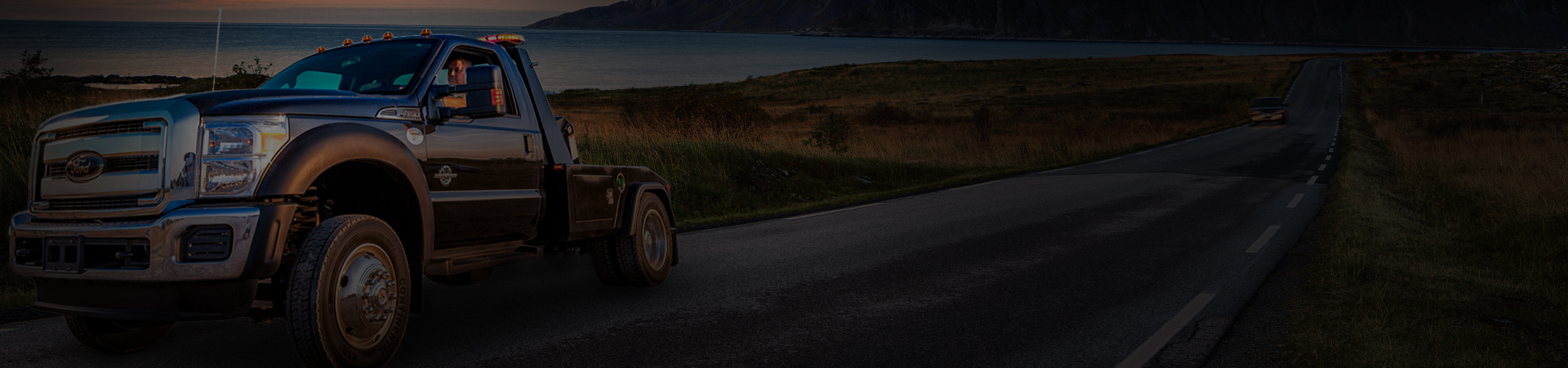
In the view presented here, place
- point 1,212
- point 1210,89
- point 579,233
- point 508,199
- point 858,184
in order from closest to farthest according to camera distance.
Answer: point 508,199, point 579,233, point 1,212, point 858,184, point 1210,89

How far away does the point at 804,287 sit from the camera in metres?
6.95

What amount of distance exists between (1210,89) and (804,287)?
225 feet

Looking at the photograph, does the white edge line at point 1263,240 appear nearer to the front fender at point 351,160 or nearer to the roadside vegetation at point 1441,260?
the roadside vegetation at point 1441,260

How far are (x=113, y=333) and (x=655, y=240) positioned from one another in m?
3.53

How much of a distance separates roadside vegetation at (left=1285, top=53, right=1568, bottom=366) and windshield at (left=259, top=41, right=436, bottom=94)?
5.27m

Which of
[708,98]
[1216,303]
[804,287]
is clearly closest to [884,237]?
[804,287]

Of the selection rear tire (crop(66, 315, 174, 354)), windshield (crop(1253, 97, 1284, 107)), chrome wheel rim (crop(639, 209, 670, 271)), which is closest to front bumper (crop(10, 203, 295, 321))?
rear tire (crop(66, 315, 174, 354))

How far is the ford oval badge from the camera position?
3891 mm

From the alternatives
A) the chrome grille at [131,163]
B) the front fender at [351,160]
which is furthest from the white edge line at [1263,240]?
the chrome grille at [131,163]

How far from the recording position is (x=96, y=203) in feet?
12.7

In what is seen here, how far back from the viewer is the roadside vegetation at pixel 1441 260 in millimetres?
5434

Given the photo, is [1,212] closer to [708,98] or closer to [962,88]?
[708,98]

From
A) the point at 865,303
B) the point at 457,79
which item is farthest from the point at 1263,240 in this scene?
the point at 457,79

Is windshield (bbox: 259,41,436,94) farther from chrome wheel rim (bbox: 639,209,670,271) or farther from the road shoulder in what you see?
the road shoulder
